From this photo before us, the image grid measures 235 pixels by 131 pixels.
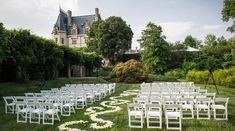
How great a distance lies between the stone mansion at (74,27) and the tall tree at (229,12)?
5584 centimetres

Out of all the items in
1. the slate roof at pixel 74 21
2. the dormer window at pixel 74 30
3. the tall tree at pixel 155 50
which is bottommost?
the tall tree at pixel 155 50

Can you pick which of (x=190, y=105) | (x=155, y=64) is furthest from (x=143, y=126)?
(x=155, y=64)

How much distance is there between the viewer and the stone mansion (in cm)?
8356

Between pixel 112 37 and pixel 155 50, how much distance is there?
12906 mm

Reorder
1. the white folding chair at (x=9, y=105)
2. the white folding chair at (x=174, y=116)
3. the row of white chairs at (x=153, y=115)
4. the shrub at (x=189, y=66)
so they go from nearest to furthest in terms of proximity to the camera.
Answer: the white folding chair at (x=174, y=116) < the row of white chairs at (x=153, y=115) < the white folding chair at (x=9, y=105) < the shrub at (x=189, y=66)

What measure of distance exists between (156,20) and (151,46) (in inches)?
301

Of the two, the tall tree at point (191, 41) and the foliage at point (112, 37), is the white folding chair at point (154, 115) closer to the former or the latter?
the foliage at point (112, 37)

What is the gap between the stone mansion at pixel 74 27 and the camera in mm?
83562

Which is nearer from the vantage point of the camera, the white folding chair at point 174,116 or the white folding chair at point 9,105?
the white folding chair at point 174,116

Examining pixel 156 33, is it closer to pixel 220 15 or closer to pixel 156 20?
pixel 156 20

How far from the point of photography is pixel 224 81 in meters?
28.9

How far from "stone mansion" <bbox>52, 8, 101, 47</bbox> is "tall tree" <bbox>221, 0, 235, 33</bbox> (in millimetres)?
55835

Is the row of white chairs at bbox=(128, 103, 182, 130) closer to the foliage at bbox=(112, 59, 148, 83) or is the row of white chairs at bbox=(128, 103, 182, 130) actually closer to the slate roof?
the foliage at bbox=(112, 59, 148, 83)

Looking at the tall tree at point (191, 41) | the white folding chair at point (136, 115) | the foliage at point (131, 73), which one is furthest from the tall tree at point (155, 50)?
the white folding chair at point (136, 115)
